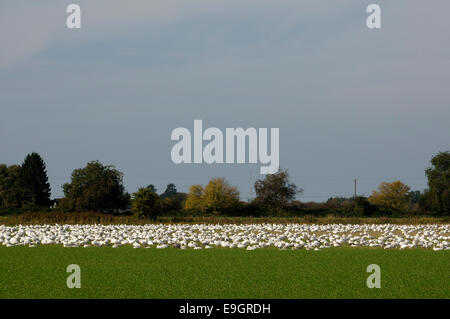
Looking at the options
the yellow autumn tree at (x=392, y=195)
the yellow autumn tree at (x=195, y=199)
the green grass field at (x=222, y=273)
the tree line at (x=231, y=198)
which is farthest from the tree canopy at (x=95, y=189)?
the green grass field at (x=222, y=273)

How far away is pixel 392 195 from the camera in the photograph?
224 feet

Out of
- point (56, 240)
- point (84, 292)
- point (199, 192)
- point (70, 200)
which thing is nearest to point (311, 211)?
point (199, 192)

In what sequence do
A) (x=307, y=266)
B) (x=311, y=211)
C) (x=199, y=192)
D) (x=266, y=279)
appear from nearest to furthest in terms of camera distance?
(x=266, y=279) → (x=307, y=266) → (x=311, y=211) → (x=199, y=192)

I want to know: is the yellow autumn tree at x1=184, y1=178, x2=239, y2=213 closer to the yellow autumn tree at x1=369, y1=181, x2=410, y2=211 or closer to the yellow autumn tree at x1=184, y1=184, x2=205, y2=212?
the yellow autumn tree at x1=184, y1=184, x2=205, y2=212

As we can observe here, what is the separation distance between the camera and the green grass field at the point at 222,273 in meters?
11.7

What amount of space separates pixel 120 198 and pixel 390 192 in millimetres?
29886

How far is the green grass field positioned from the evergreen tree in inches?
2049

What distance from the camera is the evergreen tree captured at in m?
71.1

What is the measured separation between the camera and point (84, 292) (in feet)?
38.1

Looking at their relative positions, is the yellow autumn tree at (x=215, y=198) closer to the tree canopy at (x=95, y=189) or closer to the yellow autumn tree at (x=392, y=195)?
the tree canopy at (x=95, y=189)

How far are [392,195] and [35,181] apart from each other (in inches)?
1612

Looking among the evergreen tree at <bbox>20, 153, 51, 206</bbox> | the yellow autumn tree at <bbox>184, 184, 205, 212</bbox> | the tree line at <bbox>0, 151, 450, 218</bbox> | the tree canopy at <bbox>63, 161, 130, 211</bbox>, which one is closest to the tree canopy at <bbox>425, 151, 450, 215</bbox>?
the tree line at <bbox>0, 151, 450, 218</bbox>

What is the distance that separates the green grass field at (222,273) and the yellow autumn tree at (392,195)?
47.8m
